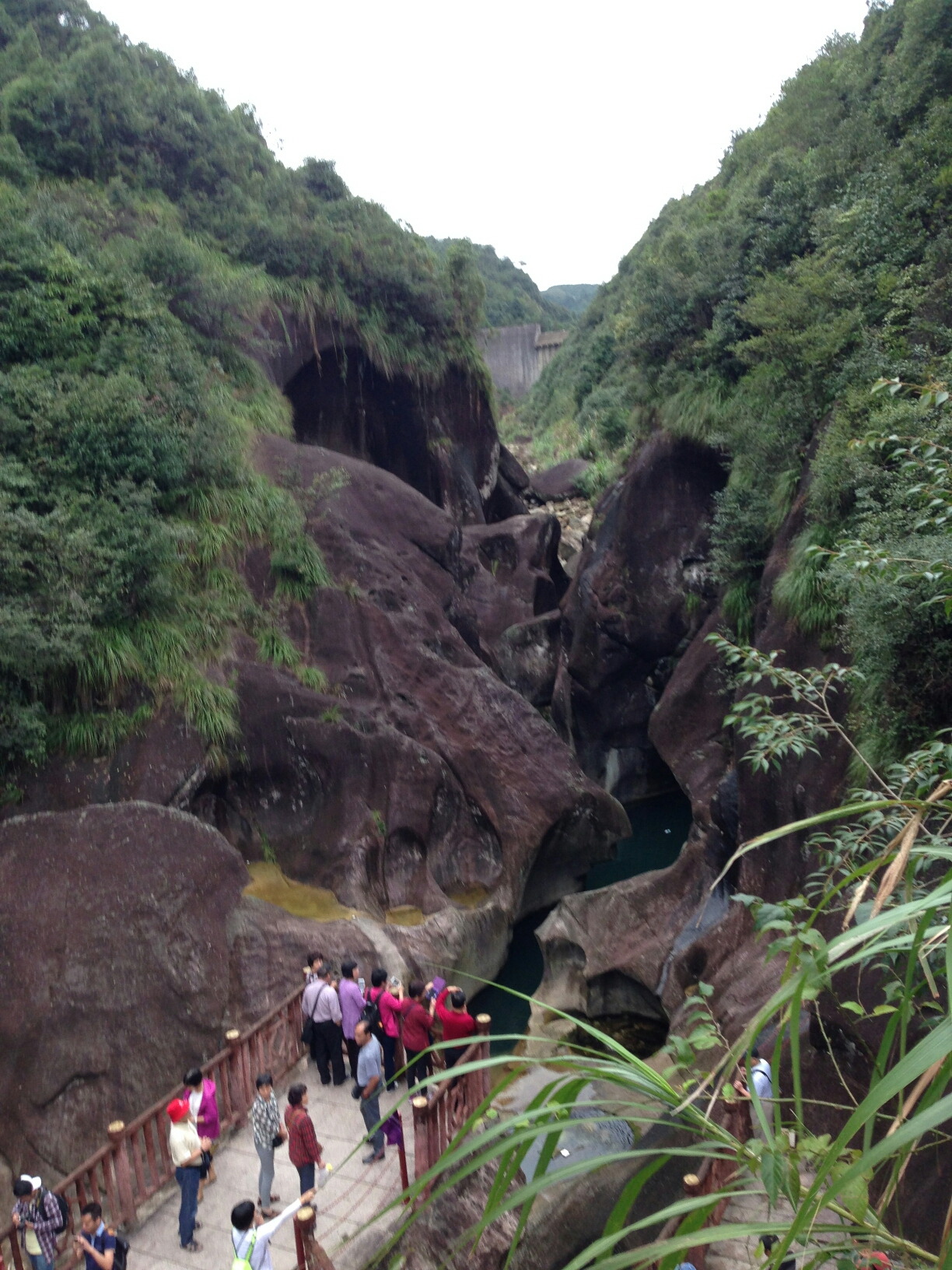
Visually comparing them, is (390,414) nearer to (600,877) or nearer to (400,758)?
(400,758)

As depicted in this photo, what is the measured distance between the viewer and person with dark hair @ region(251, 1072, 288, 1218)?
7191 millimetres

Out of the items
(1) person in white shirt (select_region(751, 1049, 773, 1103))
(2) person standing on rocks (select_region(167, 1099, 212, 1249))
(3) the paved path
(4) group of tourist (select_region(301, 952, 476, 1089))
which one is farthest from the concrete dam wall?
(2) person standing on rocks (select_region(167, 1099, 212, 1249))

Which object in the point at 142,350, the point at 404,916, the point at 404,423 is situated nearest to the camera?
the point at 404,916

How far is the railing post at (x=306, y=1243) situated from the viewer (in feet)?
20.0

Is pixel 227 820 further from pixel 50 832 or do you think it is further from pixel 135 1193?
pixel 135 1193

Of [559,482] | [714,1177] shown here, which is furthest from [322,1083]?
[559,482]

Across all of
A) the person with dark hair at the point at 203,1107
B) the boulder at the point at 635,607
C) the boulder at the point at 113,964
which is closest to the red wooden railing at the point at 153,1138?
the person with dark hair at the point at 203,1107

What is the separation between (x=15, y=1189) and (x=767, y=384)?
669 inches

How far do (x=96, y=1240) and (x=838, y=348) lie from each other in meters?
14.3

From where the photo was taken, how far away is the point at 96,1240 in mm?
6324

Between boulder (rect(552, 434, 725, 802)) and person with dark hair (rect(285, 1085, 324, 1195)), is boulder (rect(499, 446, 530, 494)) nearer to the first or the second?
boulder (rect(552, 434, 725, 802))

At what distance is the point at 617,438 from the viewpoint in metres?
36.2

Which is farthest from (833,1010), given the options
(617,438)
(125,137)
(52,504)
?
(617,438)

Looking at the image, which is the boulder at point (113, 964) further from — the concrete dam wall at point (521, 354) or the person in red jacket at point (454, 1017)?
the concrete dam wall at point (521, 354)
